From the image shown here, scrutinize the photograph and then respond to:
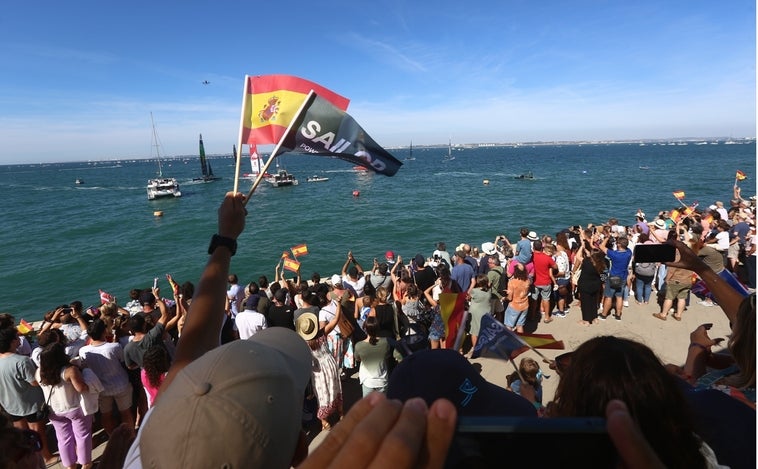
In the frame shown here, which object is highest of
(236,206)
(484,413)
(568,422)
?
(236,206)

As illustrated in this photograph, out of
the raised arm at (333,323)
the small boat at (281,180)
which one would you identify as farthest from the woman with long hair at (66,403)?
the small boat at (281,180)

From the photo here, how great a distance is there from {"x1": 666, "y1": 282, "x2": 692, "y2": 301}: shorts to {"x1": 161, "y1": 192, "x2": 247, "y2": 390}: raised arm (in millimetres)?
7897

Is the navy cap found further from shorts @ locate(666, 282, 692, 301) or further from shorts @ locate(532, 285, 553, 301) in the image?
shorts @ locate(666, 282, 692, 301)

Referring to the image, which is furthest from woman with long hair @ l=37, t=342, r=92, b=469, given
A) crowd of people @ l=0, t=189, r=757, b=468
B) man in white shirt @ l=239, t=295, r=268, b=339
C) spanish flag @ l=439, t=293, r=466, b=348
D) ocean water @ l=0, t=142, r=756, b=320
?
ocean water @ l=0, t=142, r=756, b=320

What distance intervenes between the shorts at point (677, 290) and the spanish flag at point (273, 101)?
7059 millimetres

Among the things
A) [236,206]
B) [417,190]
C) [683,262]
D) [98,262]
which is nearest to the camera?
[236,206]

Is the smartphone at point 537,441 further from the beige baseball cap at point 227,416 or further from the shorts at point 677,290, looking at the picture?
the shorts at point 677,290

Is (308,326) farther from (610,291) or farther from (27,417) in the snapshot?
(610,291)

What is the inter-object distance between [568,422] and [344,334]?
4.61m

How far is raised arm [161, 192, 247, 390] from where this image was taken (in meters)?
1.72

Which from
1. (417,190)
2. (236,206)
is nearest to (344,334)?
(236,206)

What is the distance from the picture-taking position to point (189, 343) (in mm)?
1735

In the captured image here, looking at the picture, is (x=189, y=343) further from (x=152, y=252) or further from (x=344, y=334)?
(x=152, y=252)

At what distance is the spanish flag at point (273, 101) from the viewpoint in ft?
11.5
